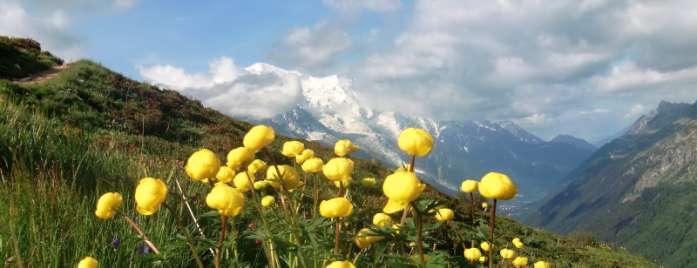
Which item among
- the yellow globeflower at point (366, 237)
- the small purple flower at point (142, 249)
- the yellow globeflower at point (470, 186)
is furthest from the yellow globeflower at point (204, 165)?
the yellow globeflower at point (470, 186)

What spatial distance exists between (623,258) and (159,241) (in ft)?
62.9

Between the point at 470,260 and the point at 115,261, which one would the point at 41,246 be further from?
the point at 470,260

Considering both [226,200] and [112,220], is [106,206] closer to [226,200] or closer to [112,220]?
[226,200]

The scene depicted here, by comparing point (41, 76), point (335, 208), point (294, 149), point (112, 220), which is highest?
point (41, 76)

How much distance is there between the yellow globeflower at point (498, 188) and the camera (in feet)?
6.05

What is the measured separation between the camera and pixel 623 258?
58.8ft

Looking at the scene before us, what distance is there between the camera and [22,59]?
21250mm

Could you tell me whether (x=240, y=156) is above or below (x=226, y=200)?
above

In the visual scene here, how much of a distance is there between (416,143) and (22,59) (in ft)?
80.5

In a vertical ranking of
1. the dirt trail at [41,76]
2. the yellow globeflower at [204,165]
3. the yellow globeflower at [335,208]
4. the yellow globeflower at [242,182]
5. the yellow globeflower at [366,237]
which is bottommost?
the yellow globeflower at [366,237]

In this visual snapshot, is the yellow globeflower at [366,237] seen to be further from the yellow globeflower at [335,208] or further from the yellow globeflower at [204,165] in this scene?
the yellow globeflower at [204,165]

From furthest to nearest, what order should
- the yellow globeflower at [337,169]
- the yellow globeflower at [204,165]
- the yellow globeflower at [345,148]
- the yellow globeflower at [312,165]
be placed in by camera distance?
the yellow globeflower at [345,148], the yellow globeflower at [312,165], the yellow globeflower at [337,169], the yellow globeflower at [204,165]

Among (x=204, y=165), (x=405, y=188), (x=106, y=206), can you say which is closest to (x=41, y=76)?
(x=106, y=206)

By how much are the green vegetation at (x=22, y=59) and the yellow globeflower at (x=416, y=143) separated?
1987 centimetres
